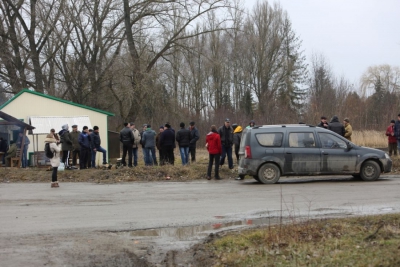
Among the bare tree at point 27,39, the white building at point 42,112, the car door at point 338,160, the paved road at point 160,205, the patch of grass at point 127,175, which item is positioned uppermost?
the bare tree at point 27,39

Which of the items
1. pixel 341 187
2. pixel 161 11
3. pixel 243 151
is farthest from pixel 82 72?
pixel 341 187

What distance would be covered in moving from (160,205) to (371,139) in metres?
21.6

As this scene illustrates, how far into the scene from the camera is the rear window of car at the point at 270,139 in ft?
52.9

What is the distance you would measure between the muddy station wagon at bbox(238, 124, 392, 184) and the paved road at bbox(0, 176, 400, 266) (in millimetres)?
442

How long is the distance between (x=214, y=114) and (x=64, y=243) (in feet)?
132

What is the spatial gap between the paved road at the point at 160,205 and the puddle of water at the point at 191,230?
23 cm

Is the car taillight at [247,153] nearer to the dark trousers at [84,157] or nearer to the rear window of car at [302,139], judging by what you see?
the rear window of car at [302,139]

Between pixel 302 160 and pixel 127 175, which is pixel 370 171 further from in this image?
pixel 127 175

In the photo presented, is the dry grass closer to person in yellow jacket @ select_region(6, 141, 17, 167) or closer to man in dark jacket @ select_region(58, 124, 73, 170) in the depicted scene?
man in dark jacket @ select_region(58, 124, 73, 170)

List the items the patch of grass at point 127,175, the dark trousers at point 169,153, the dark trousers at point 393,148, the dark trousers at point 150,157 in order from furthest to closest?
the dark trousers at point 393,148, the dark trousers at point 150,157, the dark trousers at point 169,153, the patch of grass at point 127,175

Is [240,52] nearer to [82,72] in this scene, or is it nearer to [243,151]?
[82,72]

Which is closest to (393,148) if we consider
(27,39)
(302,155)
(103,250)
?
(302,155)

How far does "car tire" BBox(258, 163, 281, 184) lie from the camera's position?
52.3ft

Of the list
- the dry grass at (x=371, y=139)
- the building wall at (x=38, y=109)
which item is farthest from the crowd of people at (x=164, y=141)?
the dry grass at (x=371, y=139)
